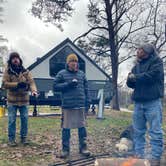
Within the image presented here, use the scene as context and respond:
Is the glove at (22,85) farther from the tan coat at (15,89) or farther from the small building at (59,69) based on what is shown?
the small building at (59,69)

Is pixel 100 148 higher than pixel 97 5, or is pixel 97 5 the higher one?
pixel 97 5

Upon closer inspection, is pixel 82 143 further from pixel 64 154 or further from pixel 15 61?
pixel 15 61

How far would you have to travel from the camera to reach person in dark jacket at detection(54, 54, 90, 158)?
22.0 feet

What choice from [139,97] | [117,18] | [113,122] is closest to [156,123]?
[139,97]

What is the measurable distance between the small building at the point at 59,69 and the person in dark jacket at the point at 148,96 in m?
8.11

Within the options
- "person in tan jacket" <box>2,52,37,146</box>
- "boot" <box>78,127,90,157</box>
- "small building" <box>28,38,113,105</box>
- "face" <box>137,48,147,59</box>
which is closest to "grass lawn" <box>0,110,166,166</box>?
"boot" <box>78,127,90,157</box>

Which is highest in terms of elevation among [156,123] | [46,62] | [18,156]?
[46,62]

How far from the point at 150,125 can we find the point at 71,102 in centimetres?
155

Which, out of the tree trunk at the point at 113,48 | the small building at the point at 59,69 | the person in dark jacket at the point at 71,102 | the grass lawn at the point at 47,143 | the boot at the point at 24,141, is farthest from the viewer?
the tree trunk at the point at 113,48

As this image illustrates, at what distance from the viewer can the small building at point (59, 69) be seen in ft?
46.5

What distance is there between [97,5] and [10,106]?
52.3 ft

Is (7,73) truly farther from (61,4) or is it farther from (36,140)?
(61,4)

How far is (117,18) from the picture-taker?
2197 centimetres

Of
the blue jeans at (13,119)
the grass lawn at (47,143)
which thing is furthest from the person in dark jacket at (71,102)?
the blue jeans at (13,119)
